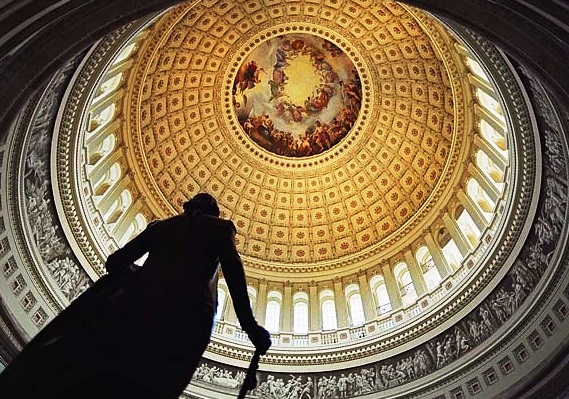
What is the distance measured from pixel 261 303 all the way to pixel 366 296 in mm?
3917

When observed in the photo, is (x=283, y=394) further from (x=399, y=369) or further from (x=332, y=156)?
(x=332, y=156)

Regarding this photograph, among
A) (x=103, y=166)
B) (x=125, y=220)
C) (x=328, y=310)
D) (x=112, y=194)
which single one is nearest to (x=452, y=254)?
(x=328, y=310)

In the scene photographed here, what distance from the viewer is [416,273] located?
20.7 m

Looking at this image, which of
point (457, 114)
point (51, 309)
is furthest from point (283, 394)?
point (457, 114)

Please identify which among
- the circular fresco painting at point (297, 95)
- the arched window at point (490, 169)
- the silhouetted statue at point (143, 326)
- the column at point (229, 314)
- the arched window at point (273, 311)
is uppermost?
the circular fresco painting at point (297, 95)

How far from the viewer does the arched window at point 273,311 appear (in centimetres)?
2088

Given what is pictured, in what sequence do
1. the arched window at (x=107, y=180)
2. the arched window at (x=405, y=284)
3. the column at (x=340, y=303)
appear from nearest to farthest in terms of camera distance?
the arched window at (x=107, y=180) → the arched window at (x=405, y=284) → the column at (x=340, y=303)

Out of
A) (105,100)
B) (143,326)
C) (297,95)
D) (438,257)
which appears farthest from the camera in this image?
(297,95)

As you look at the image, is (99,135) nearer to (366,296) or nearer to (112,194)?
(112,194)

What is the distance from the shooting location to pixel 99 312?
13.9 ft

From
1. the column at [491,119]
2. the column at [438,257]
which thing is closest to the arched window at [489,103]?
the column at [491,119]

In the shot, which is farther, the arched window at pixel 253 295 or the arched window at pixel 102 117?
the arched window at pixel 253 295

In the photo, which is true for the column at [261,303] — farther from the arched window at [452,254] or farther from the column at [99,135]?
the column at [99,135]

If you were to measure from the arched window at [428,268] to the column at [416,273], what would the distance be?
0.13 m
